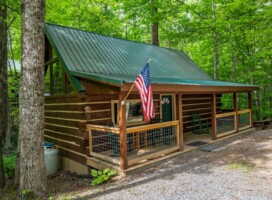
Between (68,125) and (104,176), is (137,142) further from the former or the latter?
(68,125)

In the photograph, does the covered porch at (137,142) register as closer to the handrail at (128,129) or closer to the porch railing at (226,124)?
the handrail at (128,129)

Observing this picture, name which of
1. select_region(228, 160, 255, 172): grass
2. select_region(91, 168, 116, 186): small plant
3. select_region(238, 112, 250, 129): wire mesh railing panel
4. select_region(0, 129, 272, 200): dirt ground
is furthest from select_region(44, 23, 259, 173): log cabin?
select_region(228, 160, 255, 172): grass

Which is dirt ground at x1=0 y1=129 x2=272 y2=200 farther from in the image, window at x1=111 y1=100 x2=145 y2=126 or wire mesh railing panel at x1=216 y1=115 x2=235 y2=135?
window at x1=111 y1=100 x2=145 y2=126

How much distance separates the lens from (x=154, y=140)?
749 centimetres

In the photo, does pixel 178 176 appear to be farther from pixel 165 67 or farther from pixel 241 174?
pixel 165 67

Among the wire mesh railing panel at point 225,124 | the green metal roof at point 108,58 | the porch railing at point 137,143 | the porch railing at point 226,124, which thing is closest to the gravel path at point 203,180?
the porch railing at point 137,143

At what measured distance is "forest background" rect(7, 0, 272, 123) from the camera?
13438 mm

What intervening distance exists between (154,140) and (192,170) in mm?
2060

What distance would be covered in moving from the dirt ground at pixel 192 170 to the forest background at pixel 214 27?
7888 mm

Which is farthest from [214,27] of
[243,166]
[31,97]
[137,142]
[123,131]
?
[31,97]

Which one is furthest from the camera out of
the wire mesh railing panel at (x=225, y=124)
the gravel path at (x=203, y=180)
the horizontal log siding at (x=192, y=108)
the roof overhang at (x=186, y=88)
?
the horizontal log siding at (x=192, y=108)

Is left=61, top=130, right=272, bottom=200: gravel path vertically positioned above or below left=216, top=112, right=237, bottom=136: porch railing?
below

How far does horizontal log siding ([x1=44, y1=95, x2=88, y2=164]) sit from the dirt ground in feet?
2.80

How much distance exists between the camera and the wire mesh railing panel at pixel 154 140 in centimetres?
714
